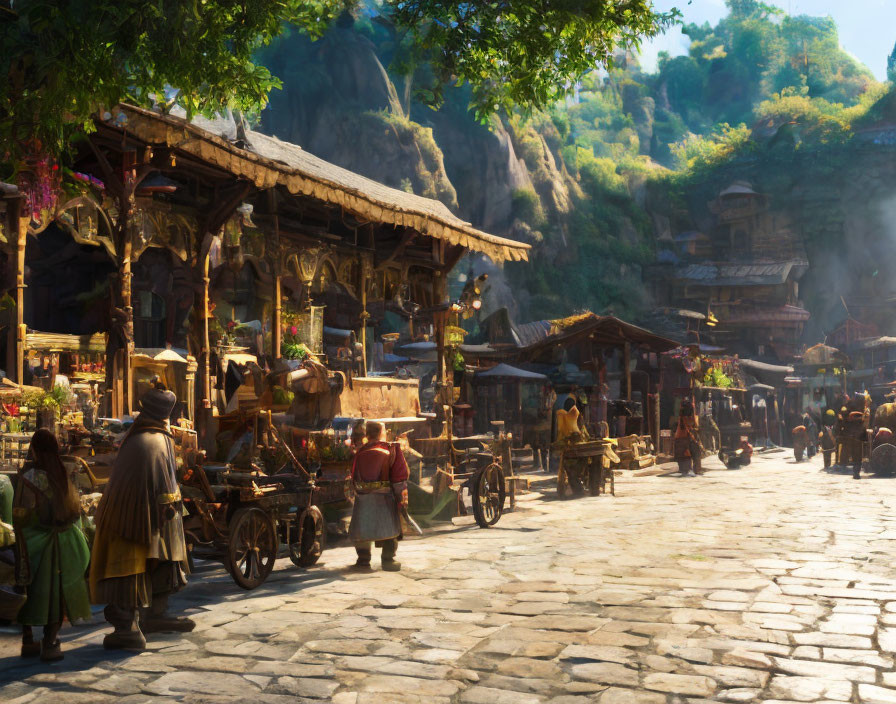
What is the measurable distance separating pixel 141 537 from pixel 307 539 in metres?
3.56

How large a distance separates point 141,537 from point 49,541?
60 centimetres

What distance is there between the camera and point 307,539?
9.57m

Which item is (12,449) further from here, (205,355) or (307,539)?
(205,355)

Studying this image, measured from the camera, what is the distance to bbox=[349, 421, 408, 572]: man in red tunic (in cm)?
938

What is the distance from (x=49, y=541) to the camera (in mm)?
6035

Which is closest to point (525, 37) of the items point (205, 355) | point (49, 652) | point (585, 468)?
point (49, 652)

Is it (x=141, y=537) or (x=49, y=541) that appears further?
(x=141, y=537)

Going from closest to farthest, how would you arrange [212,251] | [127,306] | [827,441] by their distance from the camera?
[127,306] → [212,251] → [827,441]

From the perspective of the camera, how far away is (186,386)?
44.1 ft

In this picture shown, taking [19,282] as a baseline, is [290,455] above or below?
below

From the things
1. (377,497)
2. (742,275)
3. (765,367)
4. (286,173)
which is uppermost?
(742,275)

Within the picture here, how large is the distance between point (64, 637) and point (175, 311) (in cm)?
1591

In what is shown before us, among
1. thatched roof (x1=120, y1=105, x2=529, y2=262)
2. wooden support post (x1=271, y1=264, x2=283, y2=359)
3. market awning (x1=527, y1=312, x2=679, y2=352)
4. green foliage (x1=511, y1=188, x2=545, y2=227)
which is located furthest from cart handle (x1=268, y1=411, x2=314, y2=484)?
green foliage (x1=511, y1=188, x2=545, y2=227)

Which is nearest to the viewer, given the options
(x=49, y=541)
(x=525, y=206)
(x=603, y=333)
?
(x=49, y=541)
